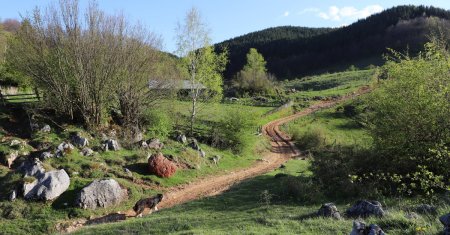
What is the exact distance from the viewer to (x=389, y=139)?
730 inches

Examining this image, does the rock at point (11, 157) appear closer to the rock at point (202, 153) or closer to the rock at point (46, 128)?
the rock at point (46, 128)

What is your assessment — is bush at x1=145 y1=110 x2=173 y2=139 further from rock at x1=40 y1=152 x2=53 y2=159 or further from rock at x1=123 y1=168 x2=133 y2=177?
rock at x1=40 y1=152 x2=53 y2=159

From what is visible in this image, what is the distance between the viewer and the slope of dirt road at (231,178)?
872 inches

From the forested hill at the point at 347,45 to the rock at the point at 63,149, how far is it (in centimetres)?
11279

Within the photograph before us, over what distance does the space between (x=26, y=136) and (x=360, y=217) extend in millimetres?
23581

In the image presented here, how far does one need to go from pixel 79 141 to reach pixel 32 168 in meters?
5.06

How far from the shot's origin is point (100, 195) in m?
20.8

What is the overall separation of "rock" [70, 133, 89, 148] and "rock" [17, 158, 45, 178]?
13.7ft

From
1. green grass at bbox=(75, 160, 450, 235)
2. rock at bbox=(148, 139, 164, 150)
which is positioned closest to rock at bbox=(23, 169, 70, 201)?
green grass at bbox=(75, 160, 450, 235)

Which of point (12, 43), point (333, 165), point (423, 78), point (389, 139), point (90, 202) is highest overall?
point (12, 43)

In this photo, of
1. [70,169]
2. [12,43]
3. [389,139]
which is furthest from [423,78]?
[12,43]

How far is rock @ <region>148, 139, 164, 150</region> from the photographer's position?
94.8ft

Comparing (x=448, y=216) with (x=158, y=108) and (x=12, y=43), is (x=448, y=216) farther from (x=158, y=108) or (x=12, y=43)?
(x=12, y=43)

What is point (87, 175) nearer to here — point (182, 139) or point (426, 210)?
point (182, 139)
